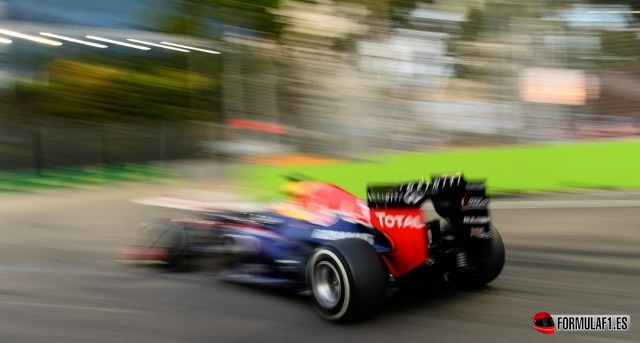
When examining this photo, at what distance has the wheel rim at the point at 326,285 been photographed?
13.9 ft

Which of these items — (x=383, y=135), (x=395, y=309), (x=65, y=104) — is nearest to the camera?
(x=395, y=309)

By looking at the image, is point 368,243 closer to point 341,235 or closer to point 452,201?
point 341,235

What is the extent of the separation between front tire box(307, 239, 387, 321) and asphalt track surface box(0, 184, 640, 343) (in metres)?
0.13

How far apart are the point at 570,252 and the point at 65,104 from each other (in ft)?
47.6

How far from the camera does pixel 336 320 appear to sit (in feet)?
13.8

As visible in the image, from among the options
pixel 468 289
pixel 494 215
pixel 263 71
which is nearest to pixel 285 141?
pixel 263 71

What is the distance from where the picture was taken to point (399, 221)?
4363 mm

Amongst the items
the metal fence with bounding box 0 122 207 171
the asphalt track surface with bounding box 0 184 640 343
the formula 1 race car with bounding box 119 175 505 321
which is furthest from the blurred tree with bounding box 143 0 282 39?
the formula 1 race car with bounding box 119 175 505 321

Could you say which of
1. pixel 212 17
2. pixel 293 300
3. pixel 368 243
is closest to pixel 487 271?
pixel 368 243

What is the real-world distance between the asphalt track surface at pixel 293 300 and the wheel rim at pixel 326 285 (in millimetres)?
154

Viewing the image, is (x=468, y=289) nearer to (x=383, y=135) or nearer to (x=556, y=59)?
(x=383, y=135)

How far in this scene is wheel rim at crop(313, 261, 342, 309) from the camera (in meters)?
4.23

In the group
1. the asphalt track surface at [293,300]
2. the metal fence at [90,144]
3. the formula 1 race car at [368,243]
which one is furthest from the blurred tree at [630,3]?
the metal fence at [90,144]

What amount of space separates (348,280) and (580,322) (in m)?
1.45
